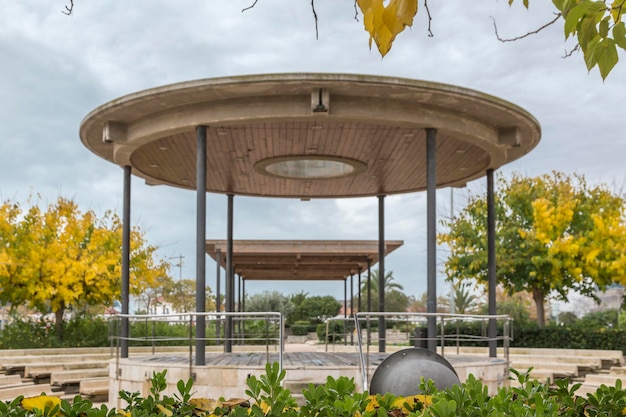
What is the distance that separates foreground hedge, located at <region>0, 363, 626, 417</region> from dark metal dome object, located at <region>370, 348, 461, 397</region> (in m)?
1.94

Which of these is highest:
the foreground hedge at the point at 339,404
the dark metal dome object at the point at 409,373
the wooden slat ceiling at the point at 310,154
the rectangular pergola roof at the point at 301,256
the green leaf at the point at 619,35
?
the wooden slat ceiling at the point at 310,154

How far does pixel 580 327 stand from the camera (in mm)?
22203

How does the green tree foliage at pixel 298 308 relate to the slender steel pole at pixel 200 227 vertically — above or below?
below

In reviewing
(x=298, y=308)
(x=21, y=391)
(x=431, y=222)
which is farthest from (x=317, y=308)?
(x=431, y=222)

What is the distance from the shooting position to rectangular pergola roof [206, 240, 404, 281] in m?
21.9

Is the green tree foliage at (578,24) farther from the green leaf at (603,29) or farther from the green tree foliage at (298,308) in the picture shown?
the green tree foliage at (298,308)

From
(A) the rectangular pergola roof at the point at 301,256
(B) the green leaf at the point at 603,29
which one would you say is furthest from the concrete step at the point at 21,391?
A: (B) the green leaf at the point at 603,29

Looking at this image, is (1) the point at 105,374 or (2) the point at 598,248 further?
(2) the point at 598,248

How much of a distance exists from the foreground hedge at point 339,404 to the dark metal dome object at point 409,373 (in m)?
1.94

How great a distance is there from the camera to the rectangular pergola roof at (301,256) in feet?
71.7

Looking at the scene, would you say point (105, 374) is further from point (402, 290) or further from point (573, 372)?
point (402, 290)

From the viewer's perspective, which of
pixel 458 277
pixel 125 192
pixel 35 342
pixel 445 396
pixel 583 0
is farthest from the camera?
pixel 458 277

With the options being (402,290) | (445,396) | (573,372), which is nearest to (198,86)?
(445,396)

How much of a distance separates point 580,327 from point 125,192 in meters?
14.0
